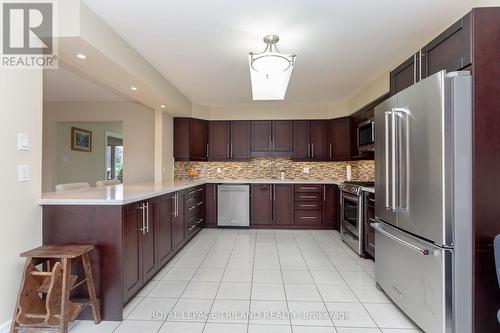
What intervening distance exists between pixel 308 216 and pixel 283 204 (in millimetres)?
525

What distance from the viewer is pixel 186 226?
13.4 feet

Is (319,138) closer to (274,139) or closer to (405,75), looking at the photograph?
(274,139)

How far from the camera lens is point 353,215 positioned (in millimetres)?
3928

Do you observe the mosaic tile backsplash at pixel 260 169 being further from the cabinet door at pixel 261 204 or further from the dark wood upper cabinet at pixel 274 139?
the cabinet door at pixel 261 204

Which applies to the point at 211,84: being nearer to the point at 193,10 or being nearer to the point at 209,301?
the point at 193,10

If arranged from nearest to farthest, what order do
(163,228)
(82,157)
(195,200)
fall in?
(163,228)
(195,200)
(82,157)

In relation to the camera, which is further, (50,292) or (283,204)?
(283,204)

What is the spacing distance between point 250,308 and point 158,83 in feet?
9.65

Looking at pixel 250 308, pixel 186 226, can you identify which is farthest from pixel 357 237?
pixel 186 226

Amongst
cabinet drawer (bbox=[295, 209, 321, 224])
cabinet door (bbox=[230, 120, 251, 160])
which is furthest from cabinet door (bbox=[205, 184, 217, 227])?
cabinet drawer (bbox=[295, 209, 321, 224])

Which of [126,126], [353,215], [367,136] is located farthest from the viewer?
[126,126]

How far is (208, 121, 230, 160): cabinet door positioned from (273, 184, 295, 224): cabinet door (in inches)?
49.9

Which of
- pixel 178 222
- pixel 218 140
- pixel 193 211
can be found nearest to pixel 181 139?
pixel 218 140

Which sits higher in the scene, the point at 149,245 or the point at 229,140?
the point at 229,140
